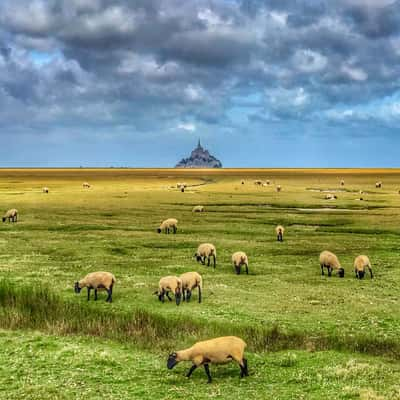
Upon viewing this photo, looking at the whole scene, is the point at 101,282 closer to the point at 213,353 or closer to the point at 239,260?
the point at 239,260

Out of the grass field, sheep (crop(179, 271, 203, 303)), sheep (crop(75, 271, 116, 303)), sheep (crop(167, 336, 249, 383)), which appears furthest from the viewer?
sheep (crop(179, 271, 203, 303))

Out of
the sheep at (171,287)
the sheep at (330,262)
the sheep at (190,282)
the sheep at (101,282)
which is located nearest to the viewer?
the sheep at (171,287)

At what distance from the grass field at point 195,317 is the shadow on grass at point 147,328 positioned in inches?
2.7

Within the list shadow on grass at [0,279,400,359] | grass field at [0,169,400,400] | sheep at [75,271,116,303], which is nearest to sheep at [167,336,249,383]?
grass field at [0,169,400,400]

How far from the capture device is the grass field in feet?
52.9

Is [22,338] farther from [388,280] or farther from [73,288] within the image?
[388,280]

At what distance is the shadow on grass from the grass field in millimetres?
70

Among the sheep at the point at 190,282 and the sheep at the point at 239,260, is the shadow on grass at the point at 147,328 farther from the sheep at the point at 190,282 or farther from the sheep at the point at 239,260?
the sheep at the point at 239,260

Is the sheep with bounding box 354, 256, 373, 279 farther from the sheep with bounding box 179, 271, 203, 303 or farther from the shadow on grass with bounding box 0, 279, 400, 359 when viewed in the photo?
the sheep with bounding box 179, 271, 203, 303

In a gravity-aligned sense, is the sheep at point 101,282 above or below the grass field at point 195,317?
above

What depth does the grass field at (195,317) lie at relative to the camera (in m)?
16.1

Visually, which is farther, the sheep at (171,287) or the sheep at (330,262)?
the sheep at (330,262)

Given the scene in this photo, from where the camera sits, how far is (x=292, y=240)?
143 feet

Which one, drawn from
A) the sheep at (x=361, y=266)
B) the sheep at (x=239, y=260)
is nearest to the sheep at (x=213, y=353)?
the sheep at (x=239, y=260)
